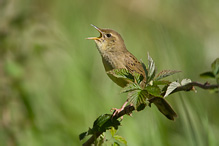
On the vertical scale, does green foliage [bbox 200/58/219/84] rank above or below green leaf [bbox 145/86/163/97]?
below

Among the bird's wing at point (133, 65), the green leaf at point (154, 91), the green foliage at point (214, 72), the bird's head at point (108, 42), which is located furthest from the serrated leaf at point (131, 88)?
the bird's head at point (108, 42)

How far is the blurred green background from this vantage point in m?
2.39

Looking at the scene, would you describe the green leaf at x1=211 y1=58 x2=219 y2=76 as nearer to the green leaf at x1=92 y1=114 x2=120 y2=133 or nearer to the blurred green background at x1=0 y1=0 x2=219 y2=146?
the green leaf at x1=92 y1=114 x2=120 y2=133

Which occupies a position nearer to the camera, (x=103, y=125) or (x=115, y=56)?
(x=103, y=125)

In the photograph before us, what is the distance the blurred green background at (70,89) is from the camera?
239cm

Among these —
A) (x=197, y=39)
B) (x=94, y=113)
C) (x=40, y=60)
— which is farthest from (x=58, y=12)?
(x=94, y=113)

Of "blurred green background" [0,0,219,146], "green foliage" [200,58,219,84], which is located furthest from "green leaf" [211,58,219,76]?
"blurred green background" [0,0,219,146]

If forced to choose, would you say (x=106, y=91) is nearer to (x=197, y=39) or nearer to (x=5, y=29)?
(x=5, y=29)

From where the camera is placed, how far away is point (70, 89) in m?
3.96

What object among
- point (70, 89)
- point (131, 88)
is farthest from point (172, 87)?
point (70, 89)

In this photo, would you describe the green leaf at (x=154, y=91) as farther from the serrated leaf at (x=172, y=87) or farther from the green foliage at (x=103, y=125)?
the green foliage at (x=103, y=125)

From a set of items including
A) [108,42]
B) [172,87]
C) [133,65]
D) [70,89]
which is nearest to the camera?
[172,87]

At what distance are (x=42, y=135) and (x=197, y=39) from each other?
227 cm

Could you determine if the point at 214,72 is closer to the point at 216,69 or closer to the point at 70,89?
the point at 216,69
